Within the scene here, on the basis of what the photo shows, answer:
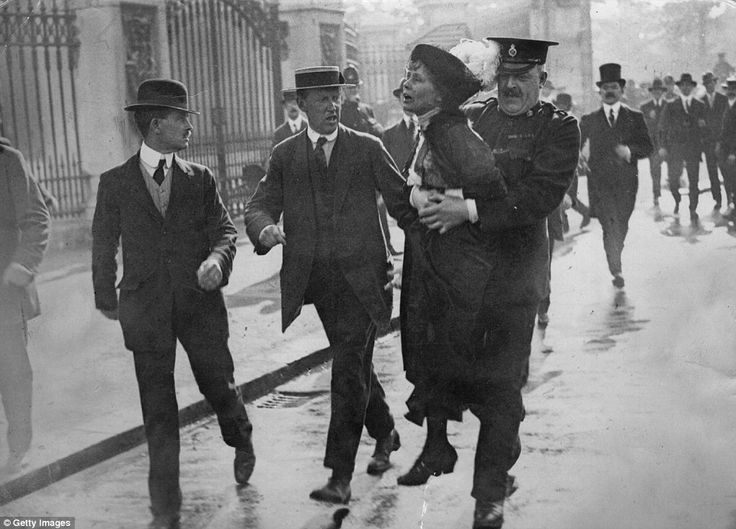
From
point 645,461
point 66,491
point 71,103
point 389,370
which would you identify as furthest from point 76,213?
point 645,461

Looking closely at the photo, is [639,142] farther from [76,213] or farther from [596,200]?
[76,213]

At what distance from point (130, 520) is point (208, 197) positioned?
1562 mm

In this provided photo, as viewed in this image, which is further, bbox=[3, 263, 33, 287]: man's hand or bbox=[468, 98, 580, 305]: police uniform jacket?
bbox=[3, 263, 33, 287]: man's hand

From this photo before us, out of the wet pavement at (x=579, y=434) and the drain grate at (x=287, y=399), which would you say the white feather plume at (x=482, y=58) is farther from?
the drain grate at (x=287, y=399)

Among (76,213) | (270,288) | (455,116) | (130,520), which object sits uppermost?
(455,116)

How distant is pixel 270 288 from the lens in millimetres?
5656

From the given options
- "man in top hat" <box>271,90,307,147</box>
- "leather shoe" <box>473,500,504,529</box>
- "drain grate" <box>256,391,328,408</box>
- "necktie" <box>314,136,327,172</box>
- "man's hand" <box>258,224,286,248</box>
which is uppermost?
"man in top hat" <box>271,90,307,147</box>

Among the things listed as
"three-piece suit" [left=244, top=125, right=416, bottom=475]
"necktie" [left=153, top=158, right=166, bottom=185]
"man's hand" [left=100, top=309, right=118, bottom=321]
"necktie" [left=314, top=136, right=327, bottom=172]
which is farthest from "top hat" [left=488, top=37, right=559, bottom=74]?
"man's hand" [left=100, top=309, right=118, bottom=321]

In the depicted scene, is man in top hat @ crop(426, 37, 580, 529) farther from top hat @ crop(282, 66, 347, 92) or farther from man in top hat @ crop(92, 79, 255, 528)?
man in top hat @ crop(92, 79, 255, 528)

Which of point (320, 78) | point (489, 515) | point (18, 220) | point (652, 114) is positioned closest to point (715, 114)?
point (652, 114)

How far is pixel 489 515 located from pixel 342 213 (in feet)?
5.01

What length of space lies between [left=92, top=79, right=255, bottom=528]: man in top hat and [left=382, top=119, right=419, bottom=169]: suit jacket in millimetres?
887

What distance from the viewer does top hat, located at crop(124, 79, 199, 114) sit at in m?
4.94

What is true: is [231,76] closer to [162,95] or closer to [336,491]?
[162,95]
